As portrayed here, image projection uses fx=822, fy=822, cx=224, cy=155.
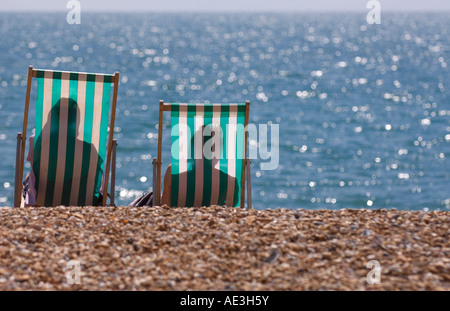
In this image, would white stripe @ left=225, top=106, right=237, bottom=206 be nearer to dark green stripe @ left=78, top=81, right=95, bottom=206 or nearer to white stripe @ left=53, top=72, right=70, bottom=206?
dark green stripe @ left=78, top=81, right=95, bottom=206

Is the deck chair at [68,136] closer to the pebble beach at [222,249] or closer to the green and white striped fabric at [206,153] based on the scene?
the green and white striped fabric at [206,153]

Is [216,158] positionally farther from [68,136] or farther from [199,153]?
[68,136]

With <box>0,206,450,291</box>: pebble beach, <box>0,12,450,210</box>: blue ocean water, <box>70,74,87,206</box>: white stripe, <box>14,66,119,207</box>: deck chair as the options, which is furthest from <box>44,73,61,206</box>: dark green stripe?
<box>0,12,450,210</box>: blue ocean water

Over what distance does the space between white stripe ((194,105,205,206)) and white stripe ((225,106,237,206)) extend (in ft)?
0.58

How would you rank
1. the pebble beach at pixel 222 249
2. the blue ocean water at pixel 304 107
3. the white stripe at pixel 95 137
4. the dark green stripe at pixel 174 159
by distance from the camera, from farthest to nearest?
the blue ocean water at pixel 304 107 → the white stripe at pixel 95 137 → the dark green stripe at pixel 174 159 → the pebble beach at pixel 222 249

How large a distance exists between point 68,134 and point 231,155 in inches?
41.6

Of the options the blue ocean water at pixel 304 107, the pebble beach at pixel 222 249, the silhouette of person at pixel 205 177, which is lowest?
the pebble beach at pixel 222 249

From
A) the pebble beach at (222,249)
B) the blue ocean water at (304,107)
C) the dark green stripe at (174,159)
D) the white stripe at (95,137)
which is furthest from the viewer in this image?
the blue ocean water at (304,107)

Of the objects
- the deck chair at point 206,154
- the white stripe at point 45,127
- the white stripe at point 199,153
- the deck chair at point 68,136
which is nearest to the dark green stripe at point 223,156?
the deck chair at point 206,154

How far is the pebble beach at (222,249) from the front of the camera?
3559mm

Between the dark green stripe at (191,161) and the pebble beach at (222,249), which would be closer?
the pebble beach at (222,249)

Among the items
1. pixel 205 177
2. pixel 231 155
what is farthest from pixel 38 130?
pixel 231 155

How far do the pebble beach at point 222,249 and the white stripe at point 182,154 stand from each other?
0.70 m

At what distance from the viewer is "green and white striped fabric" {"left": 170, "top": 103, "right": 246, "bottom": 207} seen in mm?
5199
